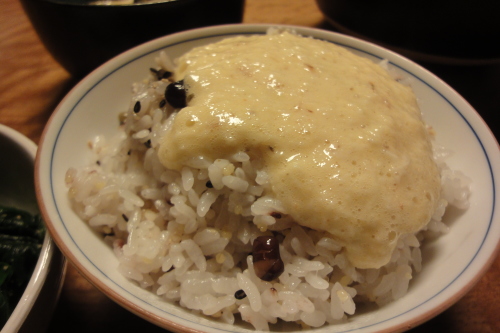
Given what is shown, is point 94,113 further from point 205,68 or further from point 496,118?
point 496,118

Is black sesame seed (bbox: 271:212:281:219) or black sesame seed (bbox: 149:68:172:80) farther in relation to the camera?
black sesame seed (bbox: 149:68:172:80)

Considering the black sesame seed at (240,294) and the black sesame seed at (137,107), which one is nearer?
the black sesame seed at (240,294)

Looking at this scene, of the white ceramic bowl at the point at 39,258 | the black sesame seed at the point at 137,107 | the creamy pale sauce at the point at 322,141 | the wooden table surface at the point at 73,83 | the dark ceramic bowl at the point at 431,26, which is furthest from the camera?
the dark ceramic bowl at the point at 431,26

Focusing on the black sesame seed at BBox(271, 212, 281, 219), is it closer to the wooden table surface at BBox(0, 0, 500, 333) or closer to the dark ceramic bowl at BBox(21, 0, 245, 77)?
the wooden table surface at BBox(0, 0, 500, 333)

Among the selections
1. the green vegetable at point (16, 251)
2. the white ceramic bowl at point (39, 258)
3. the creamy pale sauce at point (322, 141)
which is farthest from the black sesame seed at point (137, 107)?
the green vegetable at point (16, 251)

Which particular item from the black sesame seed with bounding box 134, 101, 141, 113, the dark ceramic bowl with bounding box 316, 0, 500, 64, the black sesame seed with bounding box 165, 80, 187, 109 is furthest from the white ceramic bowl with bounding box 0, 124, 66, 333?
the dark ceramic bowl with bounding box 316, 0, 500, 64

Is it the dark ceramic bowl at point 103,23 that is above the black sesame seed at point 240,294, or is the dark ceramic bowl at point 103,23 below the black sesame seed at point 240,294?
above

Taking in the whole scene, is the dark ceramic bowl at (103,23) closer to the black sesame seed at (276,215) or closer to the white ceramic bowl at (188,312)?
the white ceramic bowl at (188,312)

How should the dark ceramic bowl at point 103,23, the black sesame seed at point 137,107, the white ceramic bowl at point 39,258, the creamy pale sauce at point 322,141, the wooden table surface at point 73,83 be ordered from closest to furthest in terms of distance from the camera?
1. the white ceramic bowl at point 39,258
2. the creamy pale sauce at point 322,141
3. the wooden table surface at point 73,83
4. the black sesame seed at point 137,107
5. the dark ceramic bowl at point 103,23
